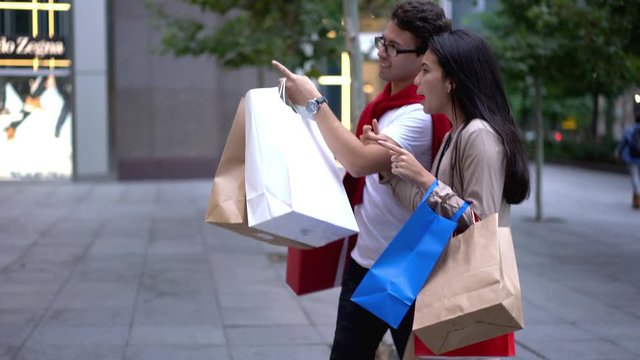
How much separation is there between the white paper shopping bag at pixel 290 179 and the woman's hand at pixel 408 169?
0.18 meters

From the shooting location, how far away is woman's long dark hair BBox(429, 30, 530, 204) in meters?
2.74

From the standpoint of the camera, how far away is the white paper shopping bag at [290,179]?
2.68 m

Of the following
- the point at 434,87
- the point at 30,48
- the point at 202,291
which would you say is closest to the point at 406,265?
the point at 434,87

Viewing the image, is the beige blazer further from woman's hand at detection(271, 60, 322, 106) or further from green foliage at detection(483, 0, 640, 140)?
green foliage at detection(483, 0, 640, 140)

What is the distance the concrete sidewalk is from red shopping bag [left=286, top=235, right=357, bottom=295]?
103 inches

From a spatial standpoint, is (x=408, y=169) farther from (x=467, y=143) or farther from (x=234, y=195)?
(x=234, y=195)

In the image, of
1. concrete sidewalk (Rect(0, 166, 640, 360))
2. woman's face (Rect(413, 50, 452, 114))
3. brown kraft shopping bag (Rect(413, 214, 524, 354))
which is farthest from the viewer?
concrete sidewalk (Rect(0, 166, 640, 360))

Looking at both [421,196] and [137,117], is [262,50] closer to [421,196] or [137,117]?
[421,196]

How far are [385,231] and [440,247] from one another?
0.65 m

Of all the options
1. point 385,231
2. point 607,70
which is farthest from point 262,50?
point 385,231

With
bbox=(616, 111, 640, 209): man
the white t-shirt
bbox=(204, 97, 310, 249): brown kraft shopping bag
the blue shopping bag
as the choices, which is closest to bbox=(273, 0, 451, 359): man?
the white t-shirt

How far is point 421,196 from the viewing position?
9.14ft

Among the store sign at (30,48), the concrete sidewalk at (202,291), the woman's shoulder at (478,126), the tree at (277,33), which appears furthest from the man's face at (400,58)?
the store sign at (30,48)

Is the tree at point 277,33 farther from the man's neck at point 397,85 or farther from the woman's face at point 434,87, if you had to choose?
the woman's face at point 434,87
